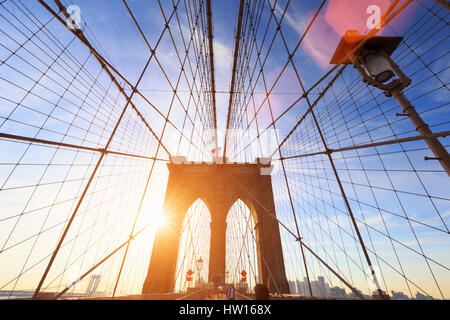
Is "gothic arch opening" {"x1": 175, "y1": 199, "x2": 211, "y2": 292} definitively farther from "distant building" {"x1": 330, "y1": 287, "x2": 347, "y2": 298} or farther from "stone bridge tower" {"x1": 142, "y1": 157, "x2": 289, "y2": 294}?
"distant building" {"x1": 330, "y1": 287, "x2": 347, "y2": 298}

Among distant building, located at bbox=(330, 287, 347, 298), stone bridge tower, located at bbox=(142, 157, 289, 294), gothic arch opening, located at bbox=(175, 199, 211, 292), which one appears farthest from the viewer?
gothic arch opening, located at bbox=(175, 199, 211, 292)

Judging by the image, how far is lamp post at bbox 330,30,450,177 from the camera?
4.12 meters

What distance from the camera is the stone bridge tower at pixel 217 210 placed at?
1141 cm

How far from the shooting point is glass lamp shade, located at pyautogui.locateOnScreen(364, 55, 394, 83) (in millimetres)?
4453

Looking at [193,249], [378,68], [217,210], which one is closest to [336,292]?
[378,68]

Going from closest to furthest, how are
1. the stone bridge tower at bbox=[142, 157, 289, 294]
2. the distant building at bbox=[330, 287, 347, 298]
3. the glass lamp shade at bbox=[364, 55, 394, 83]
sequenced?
the glass lamp shade at bbox=[364, 55, 394, 83] < the distant building at bbox=[330, 287, 347, 298] < the stone bridge tower at bbox=[142, 157, 289, 294]

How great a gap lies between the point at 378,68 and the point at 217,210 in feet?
40.7

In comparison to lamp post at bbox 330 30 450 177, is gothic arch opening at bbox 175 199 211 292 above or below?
below

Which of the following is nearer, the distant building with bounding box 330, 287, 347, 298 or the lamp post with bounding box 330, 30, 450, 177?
the lamp post with bounding box 330, 30, 450, 177

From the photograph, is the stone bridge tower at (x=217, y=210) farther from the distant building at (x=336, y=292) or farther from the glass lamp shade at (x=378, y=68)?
the glass lamp shade at (x=378, y=68)

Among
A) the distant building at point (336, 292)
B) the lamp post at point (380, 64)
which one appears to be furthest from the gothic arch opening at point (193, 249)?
the lamp post at point (380, 64)

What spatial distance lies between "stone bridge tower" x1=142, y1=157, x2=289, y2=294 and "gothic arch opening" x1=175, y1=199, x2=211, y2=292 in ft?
4.22

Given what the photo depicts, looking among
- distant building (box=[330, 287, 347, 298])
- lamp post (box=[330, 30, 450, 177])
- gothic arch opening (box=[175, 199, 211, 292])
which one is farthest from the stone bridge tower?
lamp post (box=[330, 30, 450, 177])
